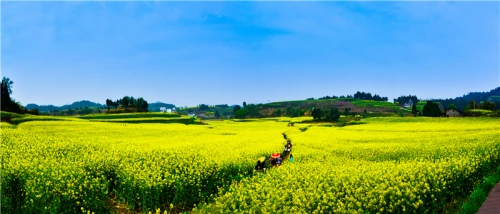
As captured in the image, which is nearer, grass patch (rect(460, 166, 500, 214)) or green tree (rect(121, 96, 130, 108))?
grass patch (rect(460, 166, 500, 214))

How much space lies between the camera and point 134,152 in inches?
1097

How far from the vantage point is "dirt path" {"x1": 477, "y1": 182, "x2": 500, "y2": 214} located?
15.0 metres

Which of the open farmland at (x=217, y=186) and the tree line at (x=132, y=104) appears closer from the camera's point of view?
the open farmland at (x=217, y=186)

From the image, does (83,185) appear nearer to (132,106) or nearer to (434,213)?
(434,213)

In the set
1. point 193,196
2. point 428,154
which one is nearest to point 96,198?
point 193,196

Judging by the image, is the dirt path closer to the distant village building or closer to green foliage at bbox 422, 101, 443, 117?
green foliage at bbox 422, 101, 443, 117

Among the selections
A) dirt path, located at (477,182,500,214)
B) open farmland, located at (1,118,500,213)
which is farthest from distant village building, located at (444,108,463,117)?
dirt path, located at (477,182,500,214)

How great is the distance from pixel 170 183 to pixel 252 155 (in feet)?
39.2

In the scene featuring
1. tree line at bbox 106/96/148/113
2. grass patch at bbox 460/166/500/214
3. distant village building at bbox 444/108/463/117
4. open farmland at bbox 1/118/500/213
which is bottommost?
grass patch at bbox 460/166/500/214

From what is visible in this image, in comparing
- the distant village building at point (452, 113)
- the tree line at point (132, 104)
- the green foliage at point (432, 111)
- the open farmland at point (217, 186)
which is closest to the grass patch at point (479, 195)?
the open farmland at point (217, 186)

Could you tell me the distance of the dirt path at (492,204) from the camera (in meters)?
15.0

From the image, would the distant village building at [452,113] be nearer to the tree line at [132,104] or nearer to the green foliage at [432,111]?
the green foliage at [432,111]

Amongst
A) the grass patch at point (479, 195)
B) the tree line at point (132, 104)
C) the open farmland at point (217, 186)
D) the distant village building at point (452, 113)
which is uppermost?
the tree line at point (132, 104)

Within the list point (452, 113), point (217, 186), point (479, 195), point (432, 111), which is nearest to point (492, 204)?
point (479, 195)
